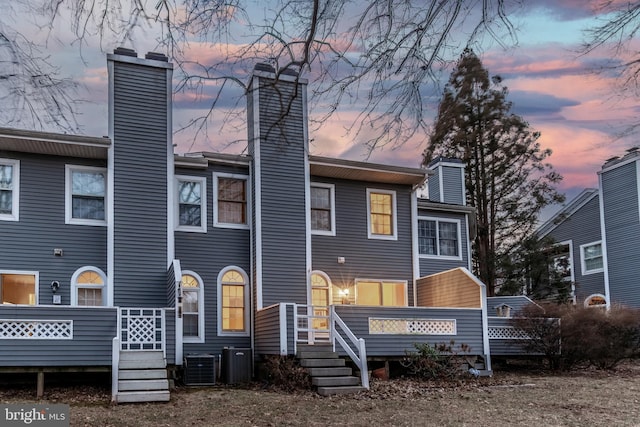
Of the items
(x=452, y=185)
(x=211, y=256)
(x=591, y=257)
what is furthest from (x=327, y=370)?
(x=591, y=257)

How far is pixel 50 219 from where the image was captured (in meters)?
16.0

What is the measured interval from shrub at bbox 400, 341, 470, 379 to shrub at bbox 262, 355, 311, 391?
9.57ft

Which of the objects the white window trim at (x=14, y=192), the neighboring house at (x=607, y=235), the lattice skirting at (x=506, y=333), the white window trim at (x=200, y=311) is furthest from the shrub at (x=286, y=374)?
the neighboring house at (x=607, y=235)

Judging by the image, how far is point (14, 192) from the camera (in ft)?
51.6

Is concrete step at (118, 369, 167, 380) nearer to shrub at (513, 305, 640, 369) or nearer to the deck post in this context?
the deck post

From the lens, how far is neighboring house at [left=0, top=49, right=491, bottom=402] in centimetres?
1446

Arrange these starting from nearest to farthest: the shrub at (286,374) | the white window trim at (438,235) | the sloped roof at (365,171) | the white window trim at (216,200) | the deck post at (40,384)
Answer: the deck post at (40,384) < the shrub at (286,374) < the white window trim at (216,200) < the sloped roof at (365,171) < the white window trim at (438,235)

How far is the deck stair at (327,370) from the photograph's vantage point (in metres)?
13.7

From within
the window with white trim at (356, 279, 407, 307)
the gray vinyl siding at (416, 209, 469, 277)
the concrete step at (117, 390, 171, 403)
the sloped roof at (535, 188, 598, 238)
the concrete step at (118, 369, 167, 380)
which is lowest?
the concrete step at (117, 390, 171, 403)

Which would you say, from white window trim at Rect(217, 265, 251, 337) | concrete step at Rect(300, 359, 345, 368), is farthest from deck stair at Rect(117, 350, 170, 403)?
white window trim at Rect(217, 265, 251, 337)

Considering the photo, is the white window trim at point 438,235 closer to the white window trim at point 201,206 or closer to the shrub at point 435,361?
the shrub at point 435,361

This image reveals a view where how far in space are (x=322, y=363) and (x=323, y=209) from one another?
18.2 ft

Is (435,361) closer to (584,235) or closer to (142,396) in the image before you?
(142,396)

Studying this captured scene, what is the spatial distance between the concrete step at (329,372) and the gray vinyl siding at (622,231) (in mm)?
14358
